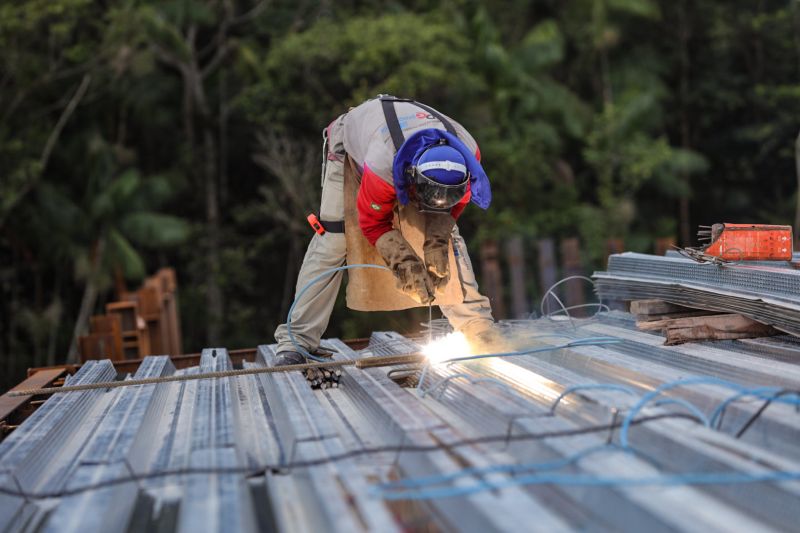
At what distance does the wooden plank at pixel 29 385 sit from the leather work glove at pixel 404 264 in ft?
6.30

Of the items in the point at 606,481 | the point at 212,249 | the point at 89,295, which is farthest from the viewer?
the point at 212,249

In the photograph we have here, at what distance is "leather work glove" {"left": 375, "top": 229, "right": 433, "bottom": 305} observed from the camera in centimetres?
410

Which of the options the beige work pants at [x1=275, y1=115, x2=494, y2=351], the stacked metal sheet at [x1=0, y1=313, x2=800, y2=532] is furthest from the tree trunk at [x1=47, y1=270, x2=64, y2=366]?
the stacked metal sheet at [x1=0, y1=313, x2=800, y2=532]

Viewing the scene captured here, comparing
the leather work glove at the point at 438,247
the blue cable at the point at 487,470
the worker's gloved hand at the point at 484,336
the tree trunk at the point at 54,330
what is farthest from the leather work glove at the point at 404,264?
the tree trunk at the point at 54,330

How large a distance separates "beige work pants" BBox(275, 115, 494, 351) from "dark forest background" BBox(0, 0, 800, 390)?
1101cm

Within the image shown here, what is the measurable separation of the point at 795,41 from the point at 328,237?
21.4 m

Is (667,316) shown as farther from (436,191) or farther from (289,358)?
(289,358)

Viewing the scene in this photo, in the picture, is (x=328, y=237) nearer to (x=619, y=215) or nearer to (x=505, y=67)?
(x=505, y=67)

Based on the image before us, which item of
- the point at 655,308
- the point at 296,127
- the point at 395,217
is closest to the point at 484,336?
the point at 395,217

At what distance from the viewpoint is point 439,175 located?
3.81m

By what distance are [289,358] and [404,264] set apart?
86cm

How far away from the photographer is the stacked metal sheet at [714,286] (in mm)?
3877

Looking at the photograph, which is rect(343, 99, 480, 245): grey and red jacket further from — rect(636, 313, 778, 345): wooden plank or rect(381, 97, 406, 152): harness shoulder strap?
rect(636, 313, 778, 345): wooden plank

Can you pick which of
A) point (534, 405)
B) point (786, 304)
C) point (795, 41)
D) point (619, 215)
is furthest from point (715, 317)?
point (795, 41)
